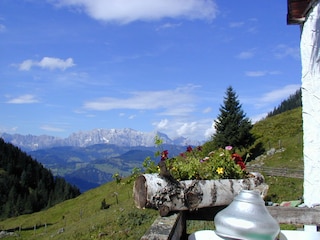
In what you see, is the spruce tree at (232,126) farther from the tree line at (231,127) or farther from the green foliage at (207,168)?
the green foliage at (207,168)

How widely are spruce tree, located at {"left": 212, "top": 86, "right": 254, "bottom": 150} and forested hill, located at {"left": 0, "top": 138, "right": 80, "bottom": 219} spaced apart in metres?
82.5

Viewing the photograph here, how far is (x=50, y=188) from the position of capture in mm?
132500

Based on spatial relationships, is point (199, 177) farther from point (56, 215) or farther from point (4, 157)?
point (4, 157)

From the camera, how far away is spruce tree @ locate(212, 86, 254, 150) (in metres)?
47.1

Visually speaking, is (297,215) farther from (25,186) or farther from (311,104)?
(25,186)

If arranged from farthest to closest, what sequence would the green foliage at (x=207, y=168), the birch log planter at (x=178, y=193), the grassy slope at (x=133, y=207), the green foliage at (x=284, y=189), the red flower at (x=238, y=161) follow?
the grassy slope at (x=133, y=207) → the green foliage at (x=284, y=189) → the red flower at (x=238, y=161) → the green foliage at (x=207, y=168) → the birch log planter at (x=178, y=193)

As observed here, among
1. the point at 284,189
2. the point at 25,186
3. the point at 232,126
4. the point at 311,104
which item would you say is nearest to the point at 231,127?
the point at 232,126

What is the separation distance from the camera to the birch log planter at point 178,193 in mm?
3797

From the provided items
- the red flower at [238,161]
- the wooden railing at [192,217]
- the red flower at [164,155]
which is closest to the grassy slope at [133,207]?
the red flower at [164,155]

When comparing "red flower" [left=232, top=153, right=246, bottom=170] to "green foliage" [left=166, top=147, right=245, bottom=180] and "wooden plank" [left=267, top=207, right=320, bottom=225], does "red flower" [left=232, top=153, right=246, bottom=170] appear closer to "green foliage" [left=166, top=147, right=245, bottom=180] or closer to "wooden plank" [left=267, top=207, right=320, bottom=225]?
"green foliage" [left=166, top=147, right=245, bottom=180]

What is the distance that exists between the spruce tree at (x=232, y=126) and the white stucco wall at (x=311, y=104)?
4122cm

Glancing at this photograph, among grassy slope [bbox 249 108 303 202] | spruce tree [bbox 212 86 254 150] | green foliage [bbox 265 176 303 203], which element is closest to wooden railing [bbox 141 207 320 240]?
grassy slope [bbox 249 108 303 202]

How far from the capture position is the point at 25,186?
131500mm

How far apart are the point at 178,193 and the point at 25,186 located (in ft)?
454
